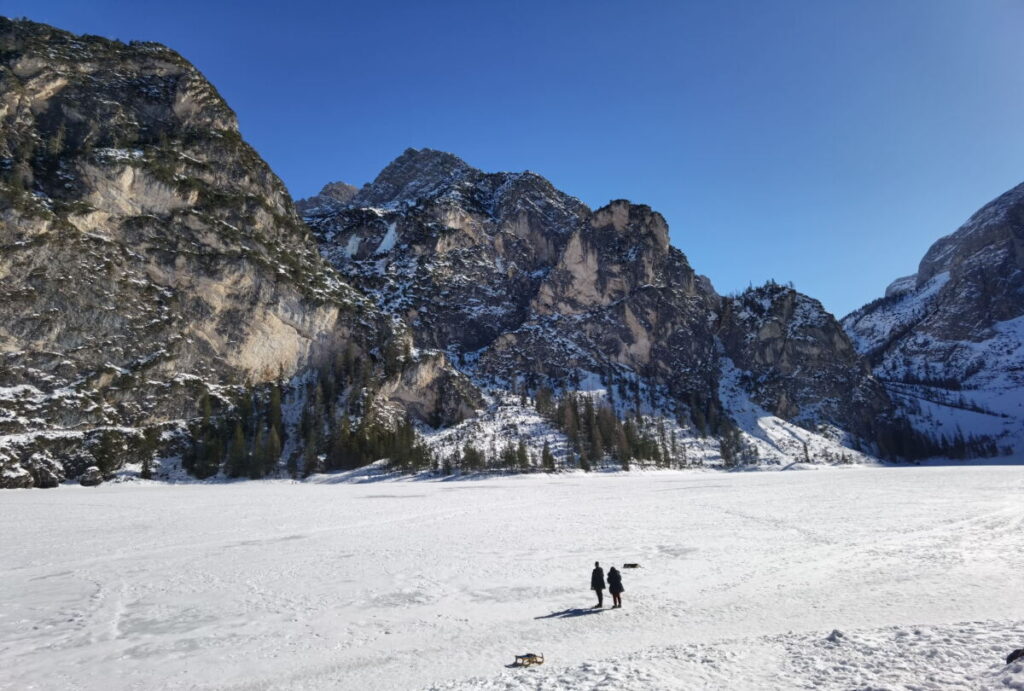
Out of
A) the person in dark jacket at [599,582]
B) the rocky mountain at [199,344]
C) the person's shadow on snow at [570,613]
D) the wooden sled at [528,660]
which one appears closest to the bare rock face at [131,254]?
the rocky mountain at [199,344]

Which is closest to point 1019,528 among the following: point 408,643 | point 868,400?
point 408,643

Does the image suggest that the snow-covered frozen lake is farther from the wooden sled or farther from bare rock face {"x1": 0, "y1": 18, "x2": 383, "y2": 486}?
bare rock face {"x1": 0, "y1": 18, "x2": 383, "y2": 486}

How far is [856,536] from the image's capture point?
2930cm

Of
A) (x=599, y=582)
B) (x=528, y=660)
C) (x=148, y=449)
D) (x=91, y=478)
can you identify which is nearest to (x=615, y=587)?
(x=599, y=582)

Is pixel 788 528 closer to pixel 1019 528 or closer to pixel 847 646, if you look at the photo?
pixel 1019 528

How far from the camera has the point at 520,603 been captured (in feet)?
63.7

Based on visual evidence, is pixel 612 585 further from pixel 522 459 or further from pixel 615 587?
pixel 522 459

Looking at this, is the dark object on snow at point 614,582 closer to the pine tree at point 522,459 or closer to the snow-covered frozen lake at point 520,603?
the snow-covered frozen lake at point 520,603

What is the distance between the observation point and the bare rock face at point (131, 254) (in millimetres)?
93750

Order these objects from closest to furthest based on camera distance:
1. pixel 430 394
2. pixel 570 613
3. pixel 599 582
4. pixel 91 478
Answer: pixel 570 613 → pixel 599 582 → pixel 91 478 → pixel 430 394

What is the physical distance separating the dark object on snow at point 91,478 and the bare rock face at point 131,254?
5801mm

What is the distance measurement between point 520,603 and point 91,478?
96.3 meters

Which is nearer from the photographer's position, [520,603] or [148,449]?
[520,603]

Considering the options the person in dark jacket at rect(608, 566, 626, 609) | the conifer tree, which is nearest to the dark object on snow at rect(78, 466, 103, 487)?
the conifer tree
